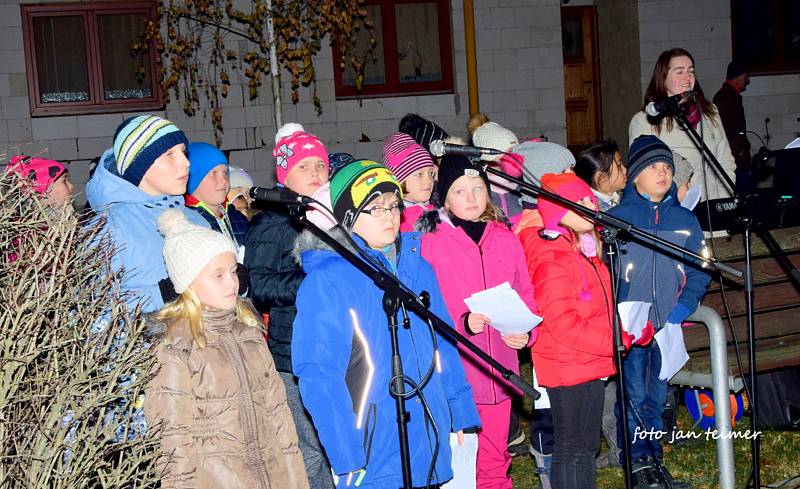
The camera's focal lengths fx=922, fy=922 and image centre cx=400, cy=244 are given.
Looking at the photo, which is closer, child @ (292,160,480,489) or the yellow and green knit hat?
child @ (292,160,480,489)

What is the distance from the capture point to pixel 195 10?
10102 millimetres

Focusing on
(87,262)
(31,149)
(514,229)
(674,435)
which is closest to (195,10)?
(31,149)

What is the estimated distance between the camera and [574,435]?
4617mm

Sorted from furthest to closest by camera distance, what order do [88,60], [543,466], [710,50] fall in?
[710,50], [88,60], [543,466]

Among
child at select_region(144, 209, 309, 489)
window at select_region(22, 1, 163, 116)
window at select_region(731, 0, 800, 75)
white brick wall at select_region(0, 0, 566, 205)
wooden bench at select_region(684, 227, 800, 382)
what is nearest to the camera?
child at select_region(144, 209, 309, 489)

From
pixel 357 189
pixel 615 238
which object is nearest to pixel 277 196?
pixel 357 189

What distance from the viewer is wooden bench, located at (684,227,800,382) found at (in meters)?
5.65

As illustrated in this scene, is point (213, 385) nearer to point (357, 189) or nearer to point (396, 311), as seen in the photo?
point (396, 311)

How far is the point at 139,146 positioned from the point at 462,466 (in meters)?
2.01

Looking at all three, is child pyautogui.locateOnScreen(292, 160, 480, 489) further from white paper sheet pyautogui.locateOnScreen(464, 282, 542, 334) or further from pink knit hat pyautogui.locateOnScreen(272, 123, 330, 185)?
pink knit hat pyautogui.locateOnScreen(272, 123, 330, 185)

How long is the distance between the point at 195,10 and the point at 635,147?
20.1 ft

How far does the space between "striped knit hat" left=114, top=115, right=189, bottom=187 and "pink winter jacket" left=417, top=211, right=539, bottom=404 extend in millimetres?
1362

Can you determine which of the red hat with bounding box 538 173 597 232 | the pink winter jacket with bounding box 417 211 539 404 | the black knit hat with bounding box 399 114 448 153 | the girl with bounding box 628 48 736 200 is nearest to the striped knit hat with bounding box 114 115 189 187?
the pink winter jacket with bounding box 417 211 539 404

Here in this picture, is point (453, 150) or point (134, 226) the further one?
point (134, 226)
